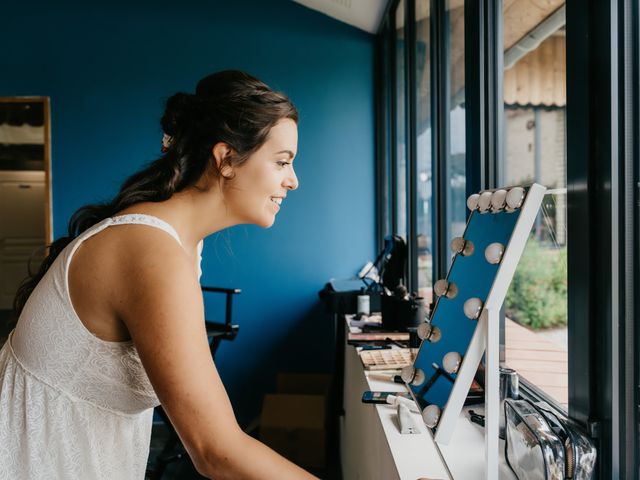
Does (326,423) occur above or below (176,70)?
below

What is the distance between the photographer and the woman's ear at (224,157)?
→ 1101mm

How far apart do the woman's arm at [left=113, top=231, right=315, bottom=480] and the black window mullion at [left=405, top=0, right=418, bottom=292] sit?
6.66 feet

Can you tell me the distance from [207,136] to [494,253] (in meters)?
0.60

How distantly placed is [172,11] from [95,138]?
1.07 metres

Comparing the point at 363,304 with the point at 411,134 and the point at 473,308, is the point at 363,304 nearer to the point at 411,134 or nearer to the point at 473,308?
the point at 411,134

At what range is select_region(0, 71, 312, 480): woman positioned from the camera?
2.85 feet

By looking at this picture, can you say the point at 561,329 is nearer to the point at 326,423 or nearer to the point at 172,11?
the point at 326,423

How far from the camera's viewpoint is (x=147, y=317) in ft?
2.86

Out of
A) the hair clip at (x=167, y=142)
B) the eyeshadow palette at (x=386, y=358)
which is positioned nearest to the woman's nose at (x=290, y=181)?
the hair clip at (x=167, y=142)

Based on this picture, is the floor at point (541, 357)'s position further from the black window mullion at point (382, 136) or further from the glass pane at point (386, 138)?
the black window mullion at point (382, 136)

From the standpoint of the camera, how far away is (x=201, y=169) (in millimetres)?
1126

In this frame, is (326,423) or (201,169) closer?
(201,169)

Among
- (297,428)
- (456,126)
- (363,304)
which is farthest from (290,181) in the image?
(297,428)

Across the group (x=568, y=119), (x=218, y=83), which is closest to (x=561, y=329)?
(x=568, y=119)
